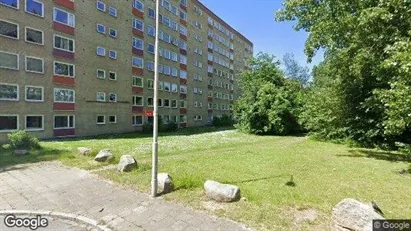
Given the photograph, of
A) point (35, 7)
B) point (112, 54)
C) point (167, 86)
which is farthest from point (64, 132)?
point (167, 86)

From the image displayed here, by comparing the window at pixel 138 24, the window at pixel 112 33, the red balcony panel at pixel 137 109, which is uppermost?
the window at pixel 138 24

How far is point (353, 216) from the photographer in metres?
4.92

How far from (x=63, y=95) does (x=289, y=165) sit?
888 inches

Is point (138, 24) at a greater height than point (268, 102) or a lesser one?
greater

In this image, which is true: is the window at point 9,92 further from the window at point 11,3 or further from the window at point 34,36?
the window at point 11,3

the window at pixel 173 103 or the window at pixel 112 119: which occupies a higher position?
the window at pixel 173 103

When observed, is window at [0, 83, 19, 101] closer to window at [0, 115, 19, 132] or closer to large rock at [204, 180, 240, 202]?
window at [0, 115, 19, 132]

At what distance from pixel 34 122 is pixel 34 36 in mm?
7276

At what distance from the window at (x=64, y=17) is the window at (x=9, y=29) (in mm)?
3806

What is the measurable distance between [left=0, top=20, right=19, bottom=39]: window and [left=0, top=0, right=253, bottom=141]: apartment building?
13mm

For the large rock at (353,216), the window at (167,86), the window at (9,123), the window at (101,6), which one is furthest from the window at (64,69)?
the large rock at (353,216)

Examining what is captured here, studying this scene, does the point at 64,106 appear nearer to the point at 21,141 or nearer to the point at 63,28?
the point at 63,28

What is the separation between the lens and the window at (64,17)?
82.6 ft

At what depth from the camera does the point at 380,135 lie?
17891 millimetres
